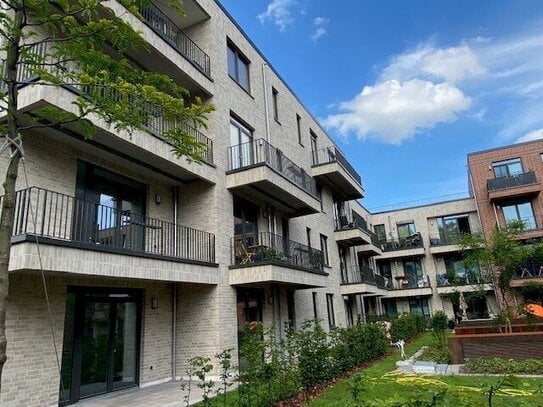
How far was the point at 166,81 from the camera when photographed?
4.76 metres

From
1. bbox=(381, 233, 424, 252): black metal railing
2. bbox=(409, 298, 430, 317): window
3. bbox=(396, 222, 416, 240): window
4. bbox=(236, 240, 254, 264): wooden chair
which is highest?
bbox=(396, 222, 416, 240): window

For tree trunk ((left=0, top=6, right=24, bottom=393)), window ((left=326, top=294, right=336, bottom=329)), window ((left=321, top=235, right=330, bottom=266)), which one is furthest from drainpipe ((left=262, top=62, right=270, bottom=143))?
tree trunk ((left=0, top=6, right=24, bottom=393))

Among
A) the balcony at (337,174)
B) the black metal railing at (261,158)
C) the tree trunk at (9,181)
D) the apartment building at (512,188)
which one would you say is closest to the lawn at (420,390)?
the tree trunk at (9,181)

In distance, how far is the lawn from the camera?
2887 mm

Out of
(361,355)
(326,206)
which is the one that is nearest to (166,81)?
(361,355)

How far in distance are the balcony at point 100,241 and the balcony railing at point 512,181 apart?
81.1 feet

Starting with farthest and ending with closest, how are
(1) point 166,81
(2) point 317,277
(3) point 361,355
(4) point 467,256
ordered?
(4) point 467,256
(2) point 317,277
(3) point 361,355
(1) point 166,81

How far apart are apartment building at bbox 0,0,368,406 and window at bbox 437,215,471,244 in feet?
62.2

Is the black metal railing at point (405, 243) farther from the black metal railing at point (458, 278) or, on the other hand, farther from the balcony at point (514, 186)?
the balcony at point (514, 186)

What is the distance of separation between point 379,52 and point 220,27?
38.2 feet

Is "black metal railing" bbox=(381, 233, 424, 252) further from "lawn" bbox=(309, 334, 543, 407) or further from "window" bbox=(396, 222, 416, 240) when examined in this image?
"lawn" bbox=(309, 334, 543, 407)

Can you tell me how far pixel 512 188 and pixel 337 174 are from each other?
50.5ft

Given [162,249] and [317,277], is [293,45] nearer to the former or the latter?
[317,277]

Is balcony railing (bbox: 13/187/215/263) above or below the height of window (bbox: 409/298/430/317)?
above
